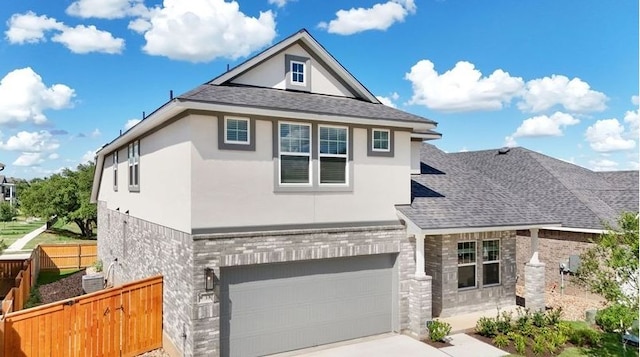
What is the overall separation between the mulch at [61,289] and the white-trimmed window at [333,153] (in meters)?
13.0

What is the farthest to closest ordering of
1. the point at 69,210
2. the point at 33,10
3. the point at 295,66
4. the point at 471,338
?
the point at 69,210, the point at 33,10, the point at 295,66, the point at 471,338

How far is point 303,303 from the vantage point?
1020 cm

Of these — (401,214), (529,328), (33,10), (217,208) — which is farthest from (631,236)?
(33,10)

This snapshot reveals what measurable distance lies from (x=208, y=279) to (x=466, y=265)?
27.7ft

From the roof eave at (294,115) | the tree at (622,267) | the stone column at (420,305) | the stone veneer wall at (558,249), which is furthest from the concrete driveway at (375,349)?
the stone veneer wall at (558,249)

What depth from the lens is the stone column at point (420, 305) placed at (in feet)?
35.6

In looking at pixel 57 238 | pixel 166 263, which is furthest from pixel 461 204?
pixel 57 238

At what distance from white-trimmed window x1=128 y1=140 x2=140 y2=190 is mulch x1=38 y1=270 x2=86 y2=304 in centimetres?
628

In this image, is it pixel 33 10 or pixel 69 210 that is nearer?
pixel 33 10

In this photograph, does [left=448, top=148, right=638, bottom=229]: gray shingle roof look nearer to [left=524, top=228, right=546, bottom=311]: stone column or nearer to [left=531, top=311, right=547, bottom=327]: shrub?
[left=524, top=228, right=546, bottom=311]: stone column

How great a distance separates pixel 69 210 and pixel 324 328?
37.6 meters

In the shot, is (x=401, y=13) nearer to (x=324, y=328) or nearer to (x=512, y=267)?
(x=512, y=267)

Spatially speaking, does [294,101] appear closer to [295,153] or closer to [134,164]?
[295,153]

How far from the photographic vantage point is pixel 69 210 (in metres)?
39.2
